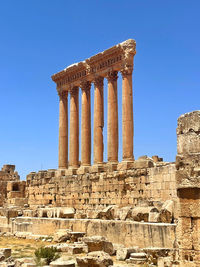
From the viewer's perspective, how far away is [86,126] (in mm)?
25969

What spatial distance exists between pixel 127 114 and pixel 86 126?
14.7 feet

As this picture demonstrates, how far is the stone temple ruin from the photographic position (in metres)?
9.14

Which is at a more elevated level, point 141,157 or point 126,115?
point 126,115

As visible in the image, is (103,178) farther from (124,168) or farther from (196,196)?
(196,196)

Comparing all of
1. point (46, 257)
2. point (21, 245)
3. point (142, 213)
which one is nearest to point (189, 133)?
point (46, 257)

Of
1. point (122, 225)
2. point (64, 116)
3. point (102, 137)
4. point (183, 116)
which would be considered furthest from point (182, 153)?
point (64, 116)

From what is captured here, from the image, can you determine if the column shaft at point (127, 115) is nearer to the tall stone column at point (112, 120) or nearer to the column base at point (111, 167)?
the column base at point (111, 167)

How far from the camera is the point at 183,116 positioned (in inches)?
392

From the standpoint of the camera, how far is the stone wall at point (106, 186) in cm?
1798

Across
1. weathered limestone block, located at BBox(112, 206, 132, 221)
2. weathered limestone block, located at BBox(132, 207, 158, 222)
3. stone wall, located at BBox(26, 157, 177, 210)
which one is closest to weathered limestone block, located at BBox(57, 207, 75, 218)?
stone wall, located at BBox(26, 157, 177, 210)

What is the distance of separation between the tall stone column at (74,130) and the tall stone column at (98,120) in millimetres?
2880

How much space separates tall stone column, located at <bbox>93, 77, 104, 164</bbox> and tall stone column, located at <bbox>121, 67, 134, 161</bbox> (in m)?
2.50

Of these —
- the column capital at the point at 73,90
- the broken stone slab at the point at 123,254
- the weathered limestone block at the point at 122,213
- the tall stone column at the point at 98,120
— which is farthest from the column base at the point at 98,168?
the broken stone slab at the point at 123,254

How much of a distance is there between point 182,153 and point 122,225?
21.5ft
